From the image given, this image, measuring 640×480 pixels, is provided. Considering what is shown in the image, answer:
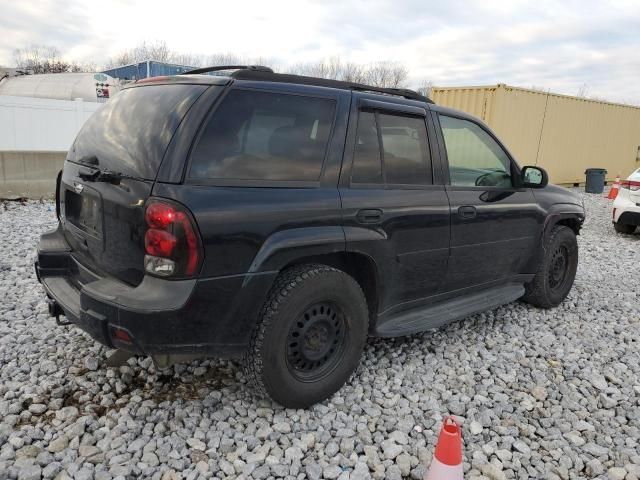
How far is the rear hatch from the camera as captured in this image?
250cm

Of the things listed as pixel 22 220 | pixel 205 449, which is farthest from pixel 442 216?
pixel 22 220

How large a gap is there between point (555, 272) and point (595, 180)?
1293 centimetres

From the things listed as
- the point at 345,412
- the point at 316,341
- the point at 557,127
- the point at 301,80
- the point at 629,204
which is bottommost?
the point at 345,412

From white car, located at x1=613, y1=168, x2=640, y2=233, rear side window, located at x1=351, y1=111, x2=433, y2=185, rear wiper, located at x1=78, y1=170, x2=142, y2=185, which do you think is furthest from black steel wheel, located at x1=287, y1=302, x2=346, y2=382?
white car, located at x1=613, y1=168, x2=640, y2=233

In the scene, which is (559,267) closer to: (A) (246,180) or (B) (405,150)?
(B) (405,150)

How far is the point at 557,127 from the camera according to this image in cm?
1581

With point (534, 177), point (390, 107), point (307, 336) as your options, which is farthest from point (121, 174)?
point (534, 177)

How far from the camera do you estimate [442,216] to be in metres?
3.50

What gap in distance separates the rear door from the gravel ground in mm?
648

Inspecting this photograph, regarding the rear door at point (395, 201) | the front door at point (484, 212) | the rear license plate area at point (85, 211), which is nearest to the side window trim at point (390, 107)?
the rear door at point (395, 201)

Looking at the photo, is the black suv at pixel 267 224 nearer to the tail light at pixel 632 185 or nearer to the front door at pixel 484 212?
the front door at pixel 484 212

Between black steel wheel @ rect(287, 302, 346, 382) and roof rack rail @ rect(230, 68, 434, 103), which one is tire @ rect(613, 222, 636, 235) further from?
black steel wheel @ rect(287, 302, 346, 382)

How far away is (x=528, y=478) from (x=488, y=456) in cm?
22

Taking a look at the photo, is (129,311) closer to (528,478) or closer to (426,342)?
(528,478)
